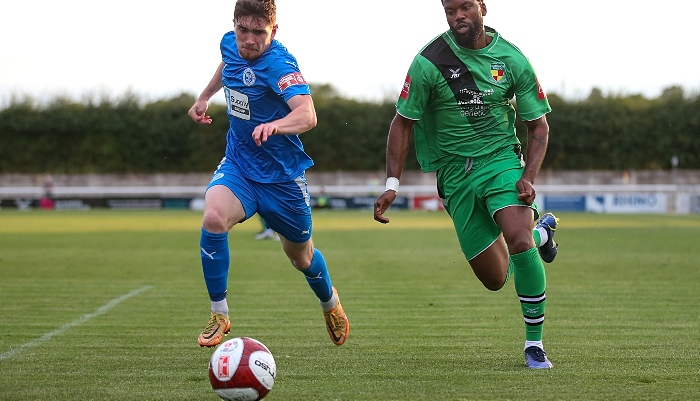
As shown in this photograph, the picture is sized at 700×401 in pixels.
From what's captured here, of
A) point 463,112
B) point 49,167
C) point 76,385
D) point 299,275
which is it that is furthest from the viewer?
point 49,167

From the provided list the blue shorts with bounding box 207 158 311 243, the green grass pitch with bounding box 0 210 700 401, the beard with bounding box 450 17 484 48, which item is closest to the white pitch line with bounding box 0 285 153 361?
the green grass pitch with bounding box 0 210 700 401

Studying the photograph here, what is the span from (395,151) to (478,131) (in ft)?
1.87

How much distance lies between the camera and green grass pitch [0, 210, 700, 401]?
4922 millimetres

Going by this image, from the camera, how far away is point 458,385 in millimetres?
4914

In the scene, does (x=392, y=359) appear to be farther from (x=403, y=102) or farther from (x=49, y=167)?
(x=49, y=167)

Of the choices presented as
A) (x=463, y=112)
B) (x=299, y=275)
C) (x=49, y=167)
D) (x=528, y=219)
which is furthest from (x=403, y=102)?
(x=49, y=167)

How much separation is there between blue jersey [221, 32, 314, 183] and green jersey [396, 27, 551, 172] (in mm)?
785

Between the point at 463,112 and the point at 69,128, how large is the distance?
51.8m

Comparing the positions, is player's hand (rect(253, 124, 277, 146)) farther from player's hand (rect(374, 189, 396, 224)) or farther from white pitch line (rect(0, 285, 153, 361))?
white pitch line (rect(0, 285, 153, 361))

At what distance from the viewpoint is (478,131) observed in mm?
5910

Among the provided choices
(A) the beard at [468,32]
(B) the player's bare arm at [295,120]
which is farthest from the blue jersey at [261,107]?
(A) the beard at [468,32]

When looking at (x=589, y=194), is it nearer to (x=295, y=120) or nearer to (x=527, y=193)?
(x=527, y=193)

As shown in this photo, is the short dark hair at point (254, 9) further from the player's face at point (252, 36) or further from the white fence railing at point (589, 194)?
the white fence railing at point (589, 194)

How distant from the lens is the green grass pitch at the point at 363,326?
4.92m
